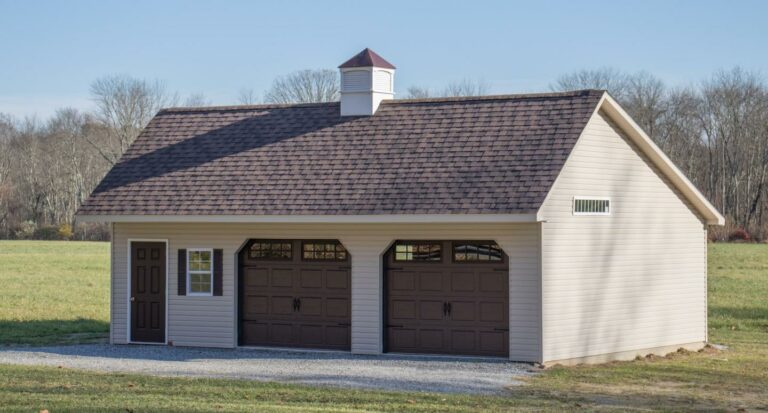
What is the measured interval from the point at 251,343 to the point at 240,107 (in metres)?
5.52

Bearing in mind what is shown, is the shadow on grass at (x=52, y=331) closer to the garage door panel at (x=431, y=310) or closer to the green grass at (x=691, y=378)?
the garage door panel at (x=431, y=310)

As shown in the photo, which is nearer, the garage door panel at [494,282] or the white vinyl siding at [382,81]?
the garage door panel at [494,282]

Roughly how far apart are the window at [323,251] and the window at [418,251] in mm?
1126

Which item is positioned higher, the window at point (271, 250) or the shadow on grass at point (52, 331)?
the window at point (271, 250)

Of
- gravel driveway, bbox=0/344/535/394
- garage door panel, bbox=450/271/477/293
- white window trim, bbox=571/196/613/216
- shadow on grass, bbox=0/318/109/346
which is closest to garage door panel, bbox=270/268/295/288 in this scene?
gravel driveway, bbox=0/344/535/394

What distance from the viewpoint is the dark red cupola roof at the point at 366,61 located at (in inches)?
977

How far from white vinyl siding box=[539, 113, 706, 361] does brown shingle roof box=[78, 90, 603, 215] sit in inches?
29.4

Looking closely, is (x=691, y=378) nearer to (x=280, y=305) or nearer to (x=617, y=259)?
(x=617, y=259)

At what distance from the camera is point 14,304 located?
3288 cm

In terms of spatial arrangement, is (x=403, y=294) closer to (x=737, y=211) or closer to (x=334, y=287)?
(x=334, y=287)

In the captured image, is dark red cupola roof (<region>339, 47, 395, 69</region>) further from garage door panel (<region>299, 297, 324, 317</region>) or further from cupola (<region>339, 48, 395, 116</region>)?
garage door panel (<region>299, 297, 324, 317</region>)

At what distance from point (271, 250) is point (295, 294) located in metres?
1.00

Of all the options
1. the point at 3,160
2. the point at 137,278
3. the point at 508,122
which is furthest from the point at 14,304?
the point at 3,160

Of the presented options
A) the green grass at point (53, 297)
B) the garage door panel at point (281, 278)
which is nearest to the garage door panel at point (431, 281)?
the garage door panel at point (281, 278)
